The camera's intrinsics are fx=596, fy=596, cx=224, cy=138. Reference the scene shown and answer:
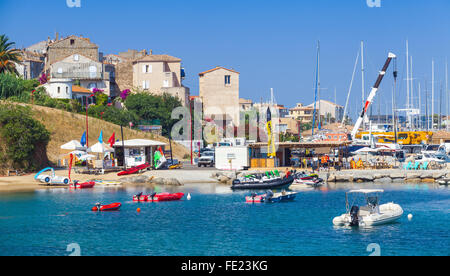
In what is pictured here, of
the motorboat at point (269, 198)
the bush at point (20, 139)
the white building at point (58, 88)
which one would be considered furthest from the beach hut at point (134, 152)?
the white building at point (58, 88)

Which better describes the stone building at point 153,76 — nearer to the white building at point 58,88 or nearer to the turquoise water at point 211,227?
the white building at point 58,88

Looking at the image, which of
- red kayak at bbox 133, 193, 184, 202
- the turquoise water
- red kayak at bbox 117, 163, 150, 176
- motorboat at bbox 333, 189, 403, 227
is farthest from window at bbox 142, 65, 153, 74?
motorboat at bbox 333, 189, 403, 227

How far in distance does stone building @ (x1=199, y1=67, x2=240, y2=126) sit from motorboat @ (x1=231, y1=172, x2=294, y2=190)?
190 feet

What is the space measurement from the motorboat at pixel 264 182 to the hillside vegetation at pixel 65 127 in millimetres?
24655

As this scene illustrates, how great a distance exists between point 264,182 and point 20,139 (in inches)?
983

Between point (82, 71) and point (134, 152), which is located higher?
point (82, 71)

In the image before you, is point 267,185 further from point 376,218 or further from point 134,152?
point 134,152

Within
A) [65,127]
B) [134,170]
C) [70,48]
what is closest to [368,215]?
[134,170]

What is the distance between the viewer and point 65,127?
243ft

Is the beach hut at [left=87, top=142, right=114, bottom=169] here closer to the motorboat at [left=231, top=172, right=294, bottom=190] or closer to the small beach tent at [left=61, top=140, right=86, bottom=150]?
the small beach tent at [left=61, top=140, right=86, bottom=150]

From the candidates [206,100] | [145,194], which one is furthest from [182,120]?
[145,194]

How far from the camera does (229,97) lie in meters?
112

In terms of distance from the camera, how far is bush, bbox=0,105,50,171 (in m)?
58.8
